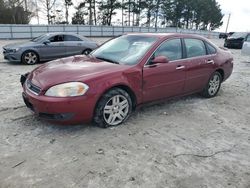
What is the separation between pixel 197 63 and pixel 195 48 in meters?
0.35

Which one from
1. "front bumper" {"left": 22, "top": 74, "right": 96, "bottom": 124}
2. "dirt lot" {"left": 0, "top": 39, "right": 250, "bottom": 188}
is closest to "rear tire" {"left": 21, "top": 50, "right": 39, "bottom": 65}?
"dirt lot" {"left": 0, "top": 39, "right": 250, "bottom": 188}

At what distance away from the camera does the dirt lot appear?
282 centimetres

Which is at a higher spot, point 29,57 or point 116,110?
point 29,57

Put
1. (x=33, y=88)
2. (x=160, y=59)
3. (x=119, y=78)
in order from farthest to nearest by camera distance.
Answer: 1. (x=160, y=59)
2. (x=119, y=78)
3. (x=33, y=88)

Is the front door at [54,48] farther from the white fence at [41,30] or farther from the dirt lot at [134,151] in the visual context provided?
the white fence at [41,30]

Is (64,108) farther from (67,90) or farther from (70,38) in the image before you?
(70,38)

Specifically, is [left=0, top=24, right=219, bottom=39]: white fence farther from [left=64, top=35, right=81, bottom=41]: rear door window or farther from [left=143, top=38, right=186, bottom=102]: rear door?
[left=143, top=38, right=186, bottom=102]: rear door

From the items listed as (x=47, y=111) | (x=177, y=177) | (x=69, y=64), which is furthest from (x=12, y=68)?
(x=177, y=177)

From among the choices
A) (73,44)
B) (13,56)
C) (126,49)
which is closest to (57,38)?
(73,44)

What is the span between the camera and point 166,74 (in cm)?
454

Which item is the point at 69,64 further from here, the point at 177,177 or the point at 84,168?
the point at 177,177

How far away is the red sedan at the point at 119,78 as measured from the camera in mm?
3578

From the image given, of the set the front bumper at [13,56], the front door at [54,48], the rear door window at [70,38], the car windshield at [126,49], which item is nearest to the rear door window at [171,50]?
the car windshield at [126,49]

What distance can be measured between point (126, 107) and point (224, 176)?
1813 millimetres
